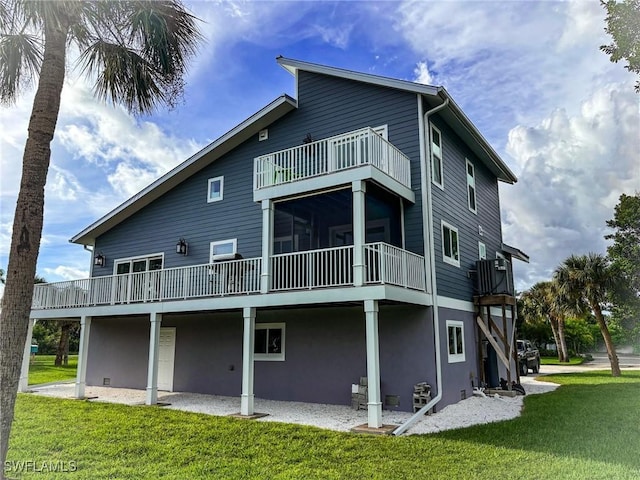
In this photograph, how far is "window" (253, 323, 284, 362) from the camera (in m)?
13.5

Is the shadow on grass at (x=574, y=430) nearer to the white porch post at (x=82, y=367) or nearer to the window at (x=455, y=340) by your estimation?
the window at (x=455, y=340)

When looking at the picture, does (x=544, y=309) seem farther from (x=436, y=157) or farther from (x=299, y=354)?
(x=299, y=354)

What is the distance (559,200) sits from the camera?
24031 mm

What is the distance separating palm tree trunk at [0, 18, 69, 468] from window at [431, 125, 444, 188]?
30.1 feet

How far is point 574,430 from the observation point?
8.94m

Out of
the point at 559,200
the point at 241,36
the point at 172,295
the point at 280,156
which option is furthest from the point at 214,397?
the point at 559,200

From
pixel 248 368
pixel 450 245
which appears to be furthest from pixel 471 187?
pixel 248 368

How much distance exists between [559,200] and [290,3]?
19098 millimetres

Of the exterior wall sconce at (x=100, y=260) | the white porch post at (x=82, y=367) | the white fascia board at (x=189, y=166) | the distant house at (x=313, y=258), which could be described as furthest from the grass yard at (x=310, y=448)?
the white fascia board at (x=189, y=166)

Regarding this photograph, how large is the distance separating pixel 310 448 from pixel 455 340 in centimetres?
638

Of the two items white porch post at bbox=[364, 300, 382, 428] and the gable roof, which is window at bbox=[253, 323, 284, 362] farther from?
the gable roof

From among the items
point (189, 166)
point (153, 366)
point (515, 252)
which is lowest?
point (153, 366)

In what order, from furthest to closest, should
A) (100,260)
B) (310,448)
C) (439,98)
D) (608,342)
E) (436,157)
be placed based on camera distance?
1. (608,342)
2. (100,260)
3. (436,157)
4. (439,98)
5. (310,448)

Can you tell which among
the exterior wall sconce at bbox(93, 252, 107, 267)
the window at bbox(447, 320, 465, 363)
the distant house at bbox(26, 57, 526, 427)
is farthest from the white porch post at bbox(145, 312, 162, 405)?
the window at bbox(447, 320, 465, 363)
